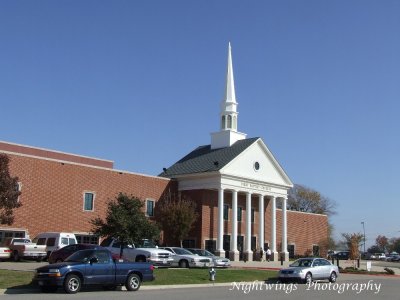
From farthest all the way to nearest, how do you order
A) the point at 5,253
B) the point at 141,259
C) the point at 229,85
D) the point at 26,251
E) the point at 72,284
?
the point at 229,85 → the point at 26,251 → the point at 5,253 → the point at 141,259 → the point at 72,284

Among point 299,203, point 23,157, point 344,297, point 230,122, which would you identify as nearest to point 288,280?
point 344,297

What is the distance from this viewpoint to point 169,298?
747 inches

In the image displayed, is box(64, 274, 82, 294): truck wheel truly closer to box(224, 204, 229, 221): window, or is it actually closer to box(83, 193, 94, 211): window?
box(83, 193, 94, 211): window

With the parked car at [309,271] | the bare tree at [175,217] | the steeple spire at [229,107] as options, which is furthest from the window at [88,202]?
the parked car at [309,271]

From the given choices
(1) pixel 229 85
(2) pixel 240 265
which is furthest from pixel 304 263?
(1) pixel 229 85

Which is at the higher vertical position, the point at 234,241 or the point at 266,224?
the point at 266,224

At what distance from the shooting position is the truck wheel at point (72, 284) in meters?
19.7

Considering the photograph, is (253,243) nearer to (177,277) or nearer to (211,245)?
(211,245)

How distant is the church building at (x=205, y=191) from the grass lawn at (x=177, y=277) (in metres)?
16.7

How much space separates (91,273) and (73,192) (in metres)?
25.7

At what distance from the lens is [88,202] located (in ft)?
153

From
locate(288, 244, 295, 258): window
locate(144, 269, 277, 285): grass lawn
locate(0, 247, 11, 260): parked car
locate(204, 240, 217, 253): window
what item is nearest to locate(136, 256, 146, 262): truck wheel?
locate(144, 269, 277, 285): grass lawn

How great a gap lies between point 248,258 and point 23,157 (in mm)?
24800

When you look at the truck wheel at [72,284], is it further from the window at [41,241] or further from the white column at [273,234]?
the white column at [273,234]
